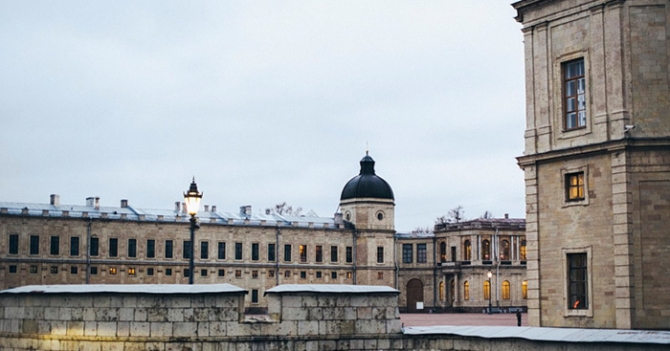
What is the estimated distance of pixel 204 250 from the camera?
86.6 metres

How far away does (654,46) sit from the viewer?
24.9 metres

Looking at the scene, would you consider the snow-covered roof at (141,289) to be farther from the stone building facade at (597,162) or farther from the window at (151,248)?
the window at (151,248)

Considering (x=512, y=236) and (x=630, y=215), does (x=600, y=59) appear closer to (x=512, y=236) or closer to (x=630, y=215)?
(x=630, y=215)

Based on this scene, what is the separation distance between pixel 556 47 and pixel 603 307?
283 inches

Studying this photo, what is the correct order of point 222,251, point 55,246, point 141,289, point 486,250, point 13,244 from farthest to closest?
point 486,250, point 222,251, point 55,246, point 13,244, point 141,289

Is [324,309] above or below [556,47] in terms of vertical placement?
below

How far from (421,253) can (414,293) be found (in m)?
3.92

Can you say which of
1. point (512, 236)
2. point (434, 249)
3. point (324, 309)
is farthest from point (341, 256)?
point (324, 309)

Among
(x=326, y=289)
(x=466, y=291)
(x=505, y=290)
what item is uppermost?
(x=326, y=289)

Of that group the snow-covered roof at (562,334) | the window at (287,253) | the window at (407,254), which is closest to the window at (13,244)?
the window at (287,253)

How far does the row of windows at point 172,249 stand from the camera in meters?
79.5

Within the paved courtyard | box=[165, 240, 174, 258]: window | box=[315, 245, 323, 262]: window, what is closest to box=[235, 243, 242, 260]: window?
box=[165, 240, 174, 258]: window

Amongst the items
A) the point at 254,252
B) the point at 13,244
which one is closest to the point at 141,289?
the point at 13,244

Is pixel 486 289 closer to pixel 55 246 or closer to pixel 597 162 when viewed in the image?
pixel 55 246
